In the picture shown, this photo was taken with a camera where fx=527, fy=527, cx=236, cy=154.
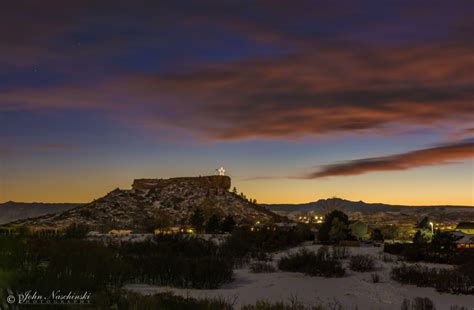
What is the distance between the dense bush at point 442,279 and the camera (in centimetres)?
1705

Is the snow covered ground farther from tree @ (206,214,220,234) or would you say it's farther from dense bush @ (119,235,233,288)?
tree @ (206,214,220,234)

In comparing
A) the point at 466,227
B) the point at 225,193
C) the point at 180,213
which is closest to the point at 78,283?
the point at 466,227

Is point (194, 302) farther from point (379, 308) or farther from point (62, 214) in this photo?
point (62, 214)

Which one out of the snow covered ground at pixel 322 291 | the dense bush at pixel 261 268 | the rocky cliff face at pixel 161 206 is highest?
the rocky cliff face at pixel 161 206

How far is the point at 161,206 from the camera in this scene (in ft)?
269

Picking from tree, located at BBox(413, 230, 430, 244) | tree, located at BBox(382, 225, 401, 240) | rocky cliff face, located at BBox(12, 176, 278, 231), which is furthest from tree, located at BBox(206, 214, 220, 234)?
tree, located at BBox(413, 230, 430, 244)

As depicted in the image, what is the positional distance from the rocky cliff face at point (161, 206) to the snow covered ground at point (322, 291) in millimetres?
47657

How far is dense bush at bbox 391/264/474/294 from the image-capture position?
1705 cm

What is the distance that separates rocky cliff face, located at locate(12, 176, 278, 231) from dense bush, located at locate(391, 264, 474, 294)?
4824 cm

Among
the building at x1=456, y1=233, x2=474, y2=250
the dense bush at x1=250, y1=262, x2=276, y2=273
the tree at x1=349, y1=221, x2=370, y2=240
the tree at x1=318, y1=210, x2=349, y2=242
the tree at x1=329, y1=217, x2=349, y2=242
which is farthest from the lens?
the tree at x1=349, y1=221, x2=370, y2=240

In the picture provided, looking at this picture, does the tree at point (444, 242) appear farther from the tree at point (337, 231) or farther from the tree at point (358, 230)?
the tree at point (358, 230)

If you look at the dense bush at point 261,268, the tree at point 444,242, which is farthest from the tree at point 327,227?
the dense bush at point 261,268

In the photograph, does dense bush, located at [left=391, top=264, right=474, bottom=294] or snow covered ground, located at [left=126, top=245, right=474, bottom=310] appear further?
dense bush, located at [left=391, top=264, right=474, bottom=294]

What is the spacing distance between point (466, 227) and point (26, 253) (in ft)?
185
